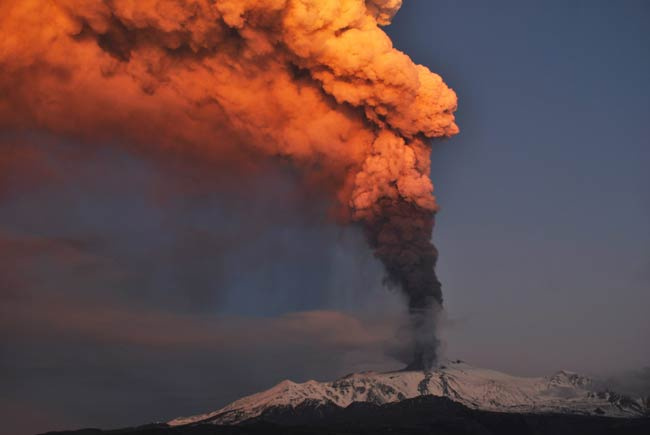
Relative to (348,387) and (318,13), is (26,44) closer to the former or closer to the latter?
(318,13)

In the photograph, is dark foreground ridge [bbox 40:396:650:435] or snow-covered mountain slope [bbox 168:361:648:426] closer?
dark foreground ridge [bbox 40:396:650:435]

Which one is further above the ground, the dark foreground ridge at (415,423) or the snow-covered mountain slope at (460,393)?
the snow-covered mountain slope at (460,393)

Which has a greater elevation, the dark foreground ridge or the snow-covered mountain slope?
the snow-covered mountain slope

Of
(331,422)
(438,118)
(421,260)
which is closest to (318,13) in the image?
(438,118)

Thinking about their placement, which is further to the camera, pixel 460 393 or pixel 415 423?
pixel 460 393

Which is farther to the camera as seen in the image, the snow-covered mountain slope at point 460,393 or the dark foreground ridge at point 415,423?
the snow-covered mountain slope at point 460,393
